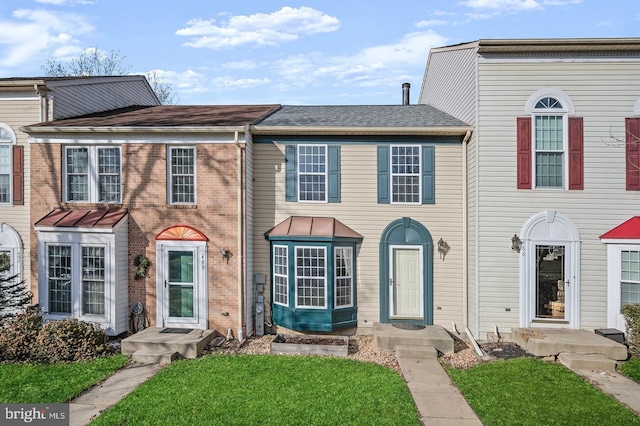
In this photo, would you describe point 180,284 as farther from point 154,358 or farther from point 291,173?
point 291,173

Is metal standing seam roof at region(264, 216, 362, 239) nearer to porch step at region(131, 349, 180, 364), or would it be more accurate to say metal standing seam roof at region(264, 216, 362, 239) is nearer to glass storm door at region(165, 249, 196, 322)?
glass storm door at region(165, 249, 196, 322)

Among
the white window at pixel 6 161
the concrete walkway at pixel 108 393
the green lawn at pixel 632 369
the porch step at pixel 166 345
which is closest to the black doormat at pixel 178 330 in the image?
the porch step at pixel 166 345

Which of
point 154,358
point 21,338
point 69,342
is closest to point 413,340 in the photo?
point 154,358

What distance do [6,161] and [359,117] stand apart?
1049cm

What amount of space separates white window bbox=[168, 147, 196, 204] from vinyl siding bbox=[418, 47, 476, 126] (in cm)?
763

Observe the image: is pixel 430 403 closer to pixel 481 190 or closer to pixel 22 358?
pixel 481 190

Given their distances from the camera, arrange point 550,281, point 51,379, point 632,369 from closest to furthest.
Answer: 1. point 51,379
2. point 632,369
3. point 550,281

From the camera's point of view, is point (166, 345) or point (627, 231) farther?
point (627, 231)

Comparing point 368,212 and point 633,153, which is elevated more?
point 633,153

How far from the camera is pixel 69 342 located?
921 centimetres

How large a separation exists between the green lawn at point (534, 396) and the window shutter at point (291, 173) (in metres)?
6.06

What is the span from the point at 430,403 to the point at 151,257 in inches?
311

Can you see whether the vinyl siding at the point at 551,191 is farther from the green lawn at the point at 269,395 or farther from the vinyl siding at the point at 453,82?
the green lawn at the point at 269,395

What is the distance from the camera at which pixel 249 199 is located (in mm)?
11492
